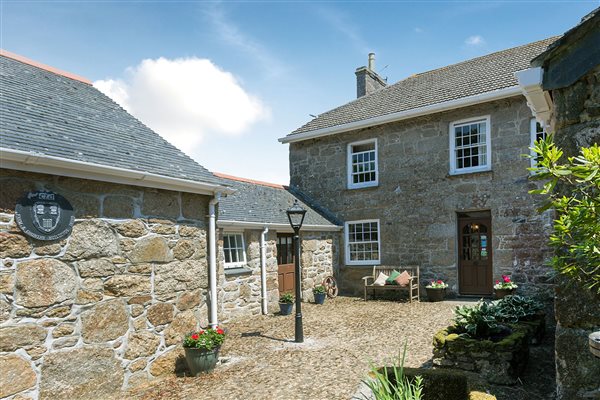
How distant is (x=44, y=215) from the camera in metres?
4.54

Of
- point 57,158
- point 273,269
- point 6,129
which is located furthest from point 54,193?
point 273,269

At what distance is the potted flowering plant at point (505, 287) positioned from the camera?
1043 centimetres

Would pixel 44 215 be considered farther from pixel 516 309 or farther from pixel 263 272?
pixel 516 309

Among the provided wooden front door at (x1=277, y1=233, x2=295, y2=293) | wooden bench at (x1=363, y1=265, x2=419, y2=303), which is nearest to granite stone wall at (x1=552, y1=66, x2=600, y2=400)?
wooden bench at (x1=363, y1=265, x2=419, y2=303)

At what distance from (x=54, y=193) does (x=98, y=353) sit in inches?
80.3

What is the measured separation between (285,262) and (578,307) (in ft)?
29.3

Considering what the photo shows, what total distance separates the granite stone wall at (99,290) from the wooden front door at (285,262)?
17.7 feet

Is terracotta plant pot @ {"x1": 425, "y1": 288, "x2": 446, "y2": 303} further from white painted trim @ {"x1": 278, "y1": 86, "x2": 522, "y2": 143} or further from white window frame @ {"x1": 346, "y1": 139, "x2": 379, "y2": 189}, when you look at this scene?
white painted trim @ {"x1": 278, "y1": 86, "x2": 522, "y2": 143}

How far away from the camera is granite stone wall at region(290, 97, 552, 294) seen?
10734 mm

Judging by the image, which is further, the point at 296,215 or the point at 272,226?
the point at 272,226

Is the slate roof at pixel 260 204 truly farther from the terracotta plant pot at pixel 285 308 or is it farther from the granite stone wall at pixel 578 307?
the granite stone wall at pixel 578 307

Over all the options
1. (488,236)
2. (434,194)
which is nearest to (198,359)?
(434,194)

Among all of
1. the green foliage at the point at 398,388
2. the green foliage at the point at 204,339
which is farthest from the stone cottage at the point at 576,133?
the green foliage at the point at 204,339

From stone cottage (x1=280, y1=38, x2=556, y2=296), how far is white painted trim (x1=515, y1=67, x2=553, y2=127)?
21.3 ft
